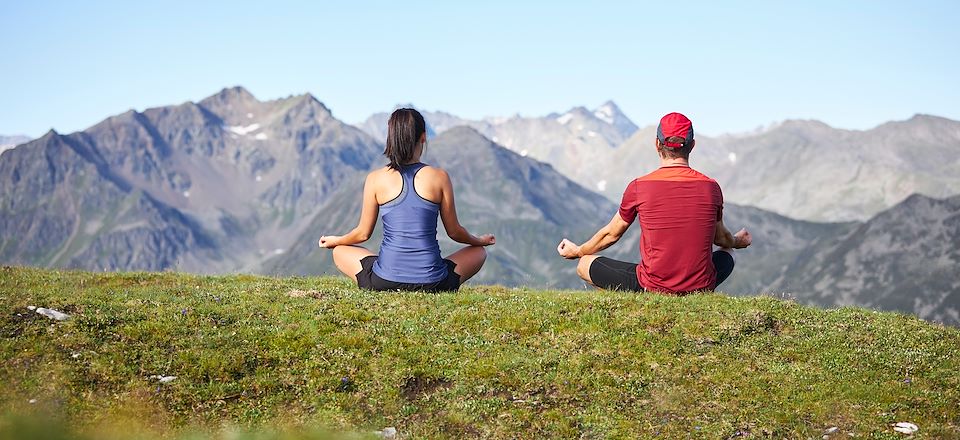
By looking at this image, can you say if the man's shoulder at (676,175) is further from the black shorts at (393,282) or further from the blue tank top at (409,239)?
the black shorts at (393,282)

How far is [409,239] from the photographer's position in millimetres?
17266

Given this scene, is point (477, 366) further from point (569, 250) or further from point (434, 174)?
point (569, 250)

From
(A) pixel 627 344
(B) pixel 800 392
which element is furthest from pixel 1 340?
(B) pixel 800 392

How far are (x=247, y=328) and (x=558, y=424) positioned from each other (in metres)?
6.38

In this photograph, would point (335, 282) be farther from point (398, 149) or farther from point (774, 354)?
point (774, 354)

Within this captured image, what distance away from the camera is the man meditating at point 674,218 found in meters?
16.6

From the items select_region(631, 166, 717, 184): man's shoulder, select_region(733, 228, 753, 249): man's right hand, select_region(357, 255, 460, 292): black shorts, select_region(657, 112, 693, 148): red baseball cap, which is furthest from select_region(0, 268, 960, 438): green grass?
select_region(657, 112, 693, 148): red baseball cap

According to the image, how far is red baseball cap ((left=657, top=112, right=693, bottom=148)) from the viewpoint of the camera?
16656 millimetres

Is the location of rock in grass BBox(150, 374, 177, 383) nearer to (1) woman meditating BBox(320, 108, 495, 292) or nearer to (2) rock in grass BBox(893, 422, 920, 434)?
(1) woman meditating BBox(320, 108, 495, 292)

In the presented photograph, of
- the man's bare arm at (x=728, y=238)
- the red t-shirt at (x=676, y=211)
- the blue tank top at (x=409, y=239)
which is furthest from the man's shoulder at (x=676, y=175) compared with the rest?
the blue tank top at (x=409, y=239)

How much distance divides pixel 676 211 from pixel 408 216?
5.53m

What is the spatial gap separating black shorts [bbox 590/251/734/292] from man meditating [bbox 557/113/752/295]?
0.48 meters

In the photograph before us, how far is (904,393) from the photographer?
13.4 meters

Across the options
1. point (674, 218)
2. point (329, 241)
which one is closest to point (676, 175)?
point (674, 218)
